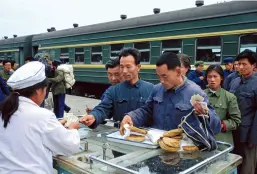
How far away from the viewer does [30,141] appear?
1.55m

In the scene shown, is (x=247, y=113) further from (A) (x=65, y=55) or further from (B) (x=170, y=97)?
(A) (x=65, y=55)

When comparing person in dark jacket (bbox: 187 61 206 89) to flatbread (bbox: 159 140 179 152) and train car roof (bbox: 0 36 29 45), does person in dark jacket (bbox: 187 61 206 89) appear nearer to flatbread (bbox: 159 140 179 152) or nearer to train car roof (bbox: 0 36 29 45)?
flatbread (bbox: 159 140 179 152)

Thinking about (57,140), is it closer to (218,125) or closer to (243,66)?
(218,125)

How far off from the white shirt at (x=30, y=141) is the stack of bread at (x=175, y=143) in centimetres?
58

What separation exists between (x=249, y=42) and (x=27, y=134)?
19.0 ft

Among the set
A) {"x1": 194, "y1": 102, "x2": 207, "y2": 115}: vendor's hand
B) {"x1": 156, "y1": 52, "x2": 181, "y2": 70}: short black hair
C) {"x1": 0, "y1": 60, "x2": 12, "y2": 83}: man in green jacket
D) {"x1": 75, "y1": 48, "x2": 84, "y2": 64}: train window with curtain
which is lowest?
{"x1": 194, "y1": 102, "x2": 207, "y2": 115}: vendor's hand

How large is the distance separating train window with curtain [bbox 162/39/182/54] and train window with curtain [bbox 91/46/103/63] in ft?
9.76

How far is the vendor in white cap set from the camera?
5.09ft

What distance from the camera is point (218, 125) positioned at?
71.2 inches

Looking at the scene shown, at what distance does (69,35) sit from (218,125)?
415 inches

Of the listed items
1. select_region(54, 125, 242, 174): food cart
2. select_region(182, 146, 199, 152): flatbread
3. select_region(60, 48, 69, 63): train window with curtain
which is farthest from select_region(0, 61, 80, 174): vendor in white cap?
select_region(60, 48, 69, 63): train window with curtain

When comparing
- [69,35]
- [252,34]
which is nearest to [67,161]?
[252,34]

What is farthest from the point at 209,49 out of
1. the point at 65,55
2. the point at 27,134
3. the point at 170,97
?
the point at 65,55

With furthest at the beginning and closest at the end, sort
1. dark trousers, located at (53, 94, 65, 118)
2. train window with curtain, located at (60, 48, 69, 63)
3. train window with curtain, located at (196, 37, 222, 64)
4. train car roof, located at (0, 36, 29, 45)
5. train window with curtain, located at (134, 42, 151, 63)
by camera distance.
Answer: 1. train car roof, located at (0, 36, 29, 45)
2. train window with curtain, located at (60, 48, 69, 63)
3. train window with curtain, located at (134, 42, 151, 63)
4. train window with curtain, located at (196, 37, 222, 64)
5. dark trousers, located at (53, 94, 65, 118)
